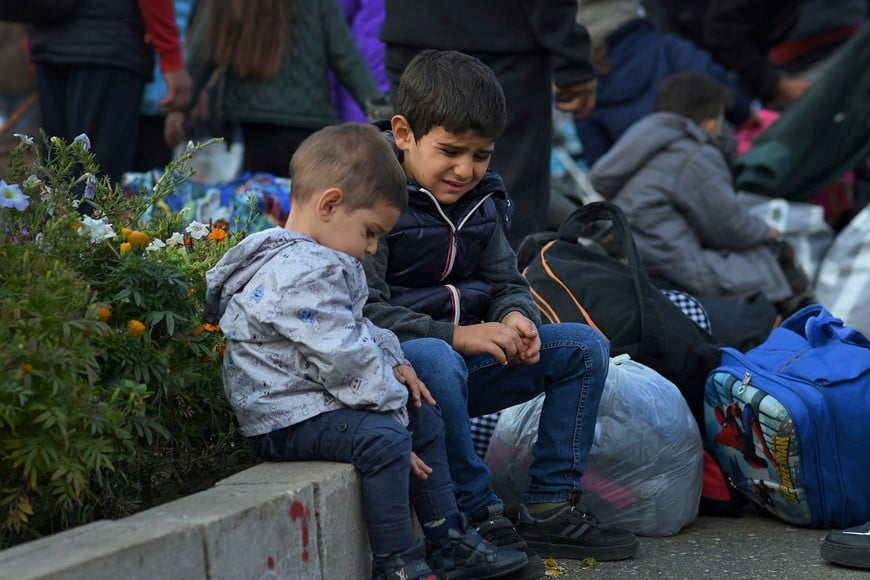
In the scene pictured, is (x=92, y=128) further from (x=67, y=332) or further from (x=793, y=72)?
(x=793, y=72)

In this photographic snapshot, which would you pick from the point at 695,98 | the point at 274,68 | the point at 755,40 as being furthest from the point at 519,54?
the point at 755,40

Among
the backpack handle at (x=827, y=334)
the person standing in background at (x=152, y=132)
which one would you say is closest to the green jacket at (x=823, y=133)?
the person standing in background at (x=152, y=132)

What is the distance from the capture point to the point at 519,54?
471 cm

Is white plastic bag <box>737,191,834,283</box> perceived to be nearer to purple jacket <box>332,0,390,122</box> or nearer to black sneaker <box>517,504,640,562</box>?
purple jacket <box>332,0,390,122</box>

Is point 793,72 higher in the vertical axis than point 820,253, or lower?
higher

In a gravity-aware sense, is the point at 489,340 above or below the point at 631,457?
above

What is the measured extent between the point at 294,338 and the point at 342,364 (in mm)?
115

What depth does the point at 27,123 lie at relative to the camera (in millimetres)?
6375

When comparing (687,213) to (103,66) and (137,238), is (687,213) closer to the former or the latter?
(103,66)

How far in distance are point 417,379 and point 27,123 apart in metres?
3.97

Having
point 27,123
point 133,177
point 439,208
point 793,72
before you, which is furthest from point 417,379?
point 793,72

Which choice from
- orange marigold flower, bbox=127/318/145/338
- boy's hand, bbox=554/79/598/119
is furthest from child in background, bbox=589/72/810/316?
orange marigold flower, bbox=127/318/145/338

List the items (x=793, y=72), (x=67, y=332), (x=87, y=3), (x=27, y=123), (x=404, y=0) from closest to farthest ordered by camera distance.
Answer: (x=67, y=332) → (x=404, y=0) → (x=87, y=3) → (x=27, y=123) → (x=793, y=72)

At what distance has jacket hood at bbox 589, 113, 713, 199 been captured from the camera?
6016mm
